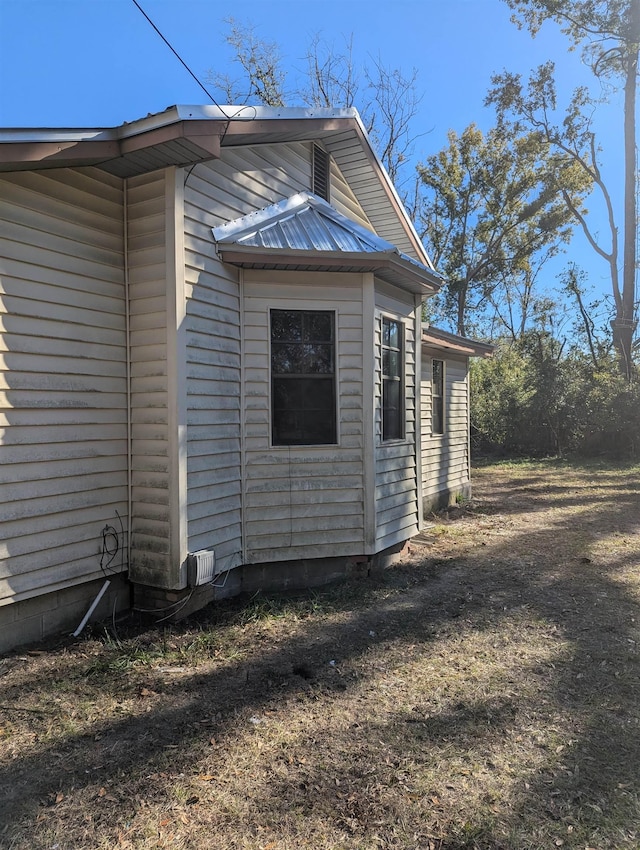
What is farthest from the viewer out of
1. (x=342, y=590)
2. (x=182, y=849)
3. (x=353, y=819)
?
(x=342, y=590)

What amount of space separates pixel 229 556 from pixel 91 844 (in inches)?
115

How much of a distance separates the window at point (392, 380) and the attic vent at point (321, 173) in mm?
1979

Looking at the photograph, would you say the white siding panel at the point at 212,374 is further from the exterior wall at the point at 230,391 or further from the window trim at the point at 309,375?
the window trim at the point at 309,375

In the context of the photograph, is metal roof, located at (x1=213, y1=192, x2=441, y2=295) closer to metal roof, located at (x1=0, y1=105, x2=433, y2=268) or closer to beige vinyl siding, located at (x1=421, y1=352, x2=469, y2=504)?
metal roof, located at (x1=0, y1=105, x2=433, y2=268)

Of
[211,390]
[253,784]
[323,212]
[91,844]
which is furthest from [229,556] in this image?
[323,212]

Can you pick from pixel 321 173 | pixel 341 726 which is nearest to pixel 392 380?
pixel 321 173

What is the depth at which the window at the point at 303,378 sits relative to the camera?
5570 mm

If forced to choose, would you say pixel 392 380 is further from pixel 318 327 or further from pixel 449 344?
pixel 449 344

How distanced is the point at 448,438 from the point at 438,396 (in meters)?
0.91

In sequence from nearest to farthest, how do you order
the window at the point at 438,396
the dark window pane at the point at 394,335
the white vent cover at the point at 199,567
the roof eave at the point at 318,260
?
the white vent cover at the point at 199,567 → the roof eave at the point at 318,260 → the dark window pane at the point at 394,335 → the window at the point at 438,396

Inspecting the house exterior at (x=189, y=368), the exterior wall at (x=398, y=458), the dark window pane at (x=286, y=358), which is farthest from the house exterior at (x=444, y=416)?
the dark window pane at (x=286, y=358)

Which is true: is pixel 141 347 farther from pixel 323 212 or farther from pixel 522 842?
pixel 522 842

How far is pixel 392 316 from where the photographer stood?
6277 mm

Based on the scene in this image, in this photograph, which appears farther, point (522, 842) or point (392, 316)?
point (392, 316)
